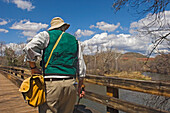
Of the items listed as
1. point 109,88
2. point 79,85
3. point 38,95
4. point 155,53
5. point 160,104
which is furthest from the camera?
point 155,53

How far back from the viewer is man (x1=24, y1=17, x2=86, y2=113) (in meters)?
1.57

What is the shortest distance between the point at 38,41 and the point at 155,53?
116 inches

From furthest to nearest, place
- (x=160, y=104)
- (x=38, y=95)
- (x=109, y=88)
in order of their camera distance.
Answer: (x=160, y=104) < (x=109, y=88) < (x=38, y=95)

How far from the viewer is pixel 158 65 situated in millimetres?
3582

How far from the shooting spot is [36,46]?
155 cm

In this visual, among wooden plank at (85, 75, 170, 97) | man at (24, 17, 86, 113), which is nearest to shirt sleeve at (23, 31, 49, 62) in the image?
man at (24, 17, 86, 113)

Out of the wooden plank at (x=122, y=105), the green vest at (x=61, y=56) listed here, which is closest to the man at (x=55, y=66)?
the green vest at (x=61, y=56)

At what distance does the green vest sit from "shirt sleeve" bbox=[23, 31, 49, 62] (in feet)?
0.18

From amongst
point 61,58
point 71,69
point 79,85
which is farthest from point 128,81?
point 61,58

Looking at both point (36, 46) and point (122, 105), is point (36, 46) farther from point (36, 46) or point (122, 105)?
point (122, 105)

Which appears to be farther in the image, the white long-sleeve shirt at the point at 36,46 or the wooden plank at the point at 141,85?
the wooden plank at the point at 141,85

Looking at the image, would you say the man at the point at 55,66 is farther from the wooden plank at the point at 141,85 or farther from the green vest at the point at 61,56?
the wooden plank at the point at 141,85

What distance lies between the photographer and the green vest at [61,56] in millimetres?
1607

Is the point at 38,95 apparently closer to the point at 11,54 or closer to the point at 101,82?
the point at 101,82
